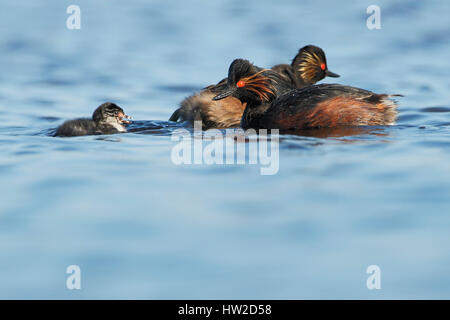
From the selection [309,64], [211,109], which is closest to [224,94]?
[211,109]

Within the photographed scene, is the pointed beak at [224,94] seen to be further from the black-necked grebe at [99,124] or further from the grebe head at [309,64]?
the grebe head at [309,64]

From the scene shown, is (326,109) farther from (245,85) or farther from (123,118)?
(123,118)

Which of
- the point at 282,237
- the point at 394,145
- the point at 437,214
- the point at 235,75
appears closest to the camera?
the point at 282,237

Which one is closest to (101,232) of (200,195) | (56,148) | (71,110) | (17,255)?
(17,255)

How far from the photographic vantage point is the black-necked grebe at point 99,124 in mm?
8953

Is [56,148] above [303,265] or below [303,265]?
above

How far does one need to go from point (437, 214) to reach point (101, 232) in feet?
7.83

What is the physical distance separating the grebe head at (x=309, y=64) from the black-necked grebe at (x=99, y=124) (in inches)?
155

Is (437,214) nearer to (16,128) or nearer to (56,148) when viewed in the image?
(56,148)

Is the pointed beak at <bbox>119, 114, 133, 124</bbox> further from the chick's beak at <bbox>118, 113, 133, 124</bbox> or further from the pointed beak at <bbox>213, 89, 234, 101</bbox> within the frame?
the pointed beak at <bbox>213, 89, 234, 101</bbox>

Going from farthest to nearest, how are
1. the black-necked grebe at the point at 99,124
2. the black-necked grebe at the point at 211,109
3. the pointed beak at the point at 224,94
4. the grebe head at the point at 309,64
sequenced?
the grebe head at the point at 309,64
the black-necked grebe at the point at 211,109
the pointed beak at the point at 224,94
the black-necked grebe at the point at 99,124

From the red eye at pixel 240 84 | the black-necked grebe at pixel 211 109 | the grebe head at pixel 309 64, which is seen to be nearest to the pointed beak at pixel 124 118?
the black-necked grebe at pixel 211 109

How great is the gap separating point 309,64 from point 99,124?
4.42m

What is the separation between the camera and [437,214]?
17.9 feet
